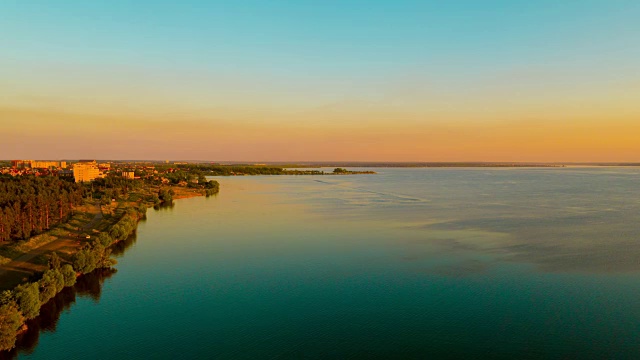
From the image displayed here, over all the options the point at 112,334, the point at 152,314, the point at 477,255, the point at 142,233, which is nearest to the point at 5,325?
the point at 112,334

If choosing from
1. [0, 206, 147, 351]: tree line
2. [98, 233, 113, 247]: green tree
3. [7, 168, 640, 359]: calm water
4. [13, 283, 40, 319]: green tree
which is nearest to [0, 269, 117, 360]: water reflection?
[7, 168, 640, 359]: calm water

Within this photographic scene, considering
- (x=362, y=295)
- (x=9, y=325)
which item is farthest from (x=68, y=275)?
(x=362, y=295)

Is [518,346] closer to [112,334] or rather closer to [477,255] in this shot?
[477,255]

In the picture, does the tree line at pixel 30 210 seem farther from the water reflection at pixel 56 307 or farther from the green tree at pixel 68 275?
the green tree at pixel 68 275

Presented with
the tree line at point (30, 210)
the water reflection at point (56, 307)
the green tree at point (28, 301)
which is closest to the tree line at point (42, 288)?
the green tree at point (28, 301)

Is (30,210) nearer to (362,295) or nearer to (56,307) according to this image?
(56,307)

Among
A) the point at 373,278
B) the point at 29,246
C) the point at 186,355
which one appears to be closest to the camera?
the point at 186,355

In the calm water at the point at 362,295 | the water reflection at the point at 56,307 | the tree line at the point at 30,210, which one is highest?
the tree line at the point at 30,210
